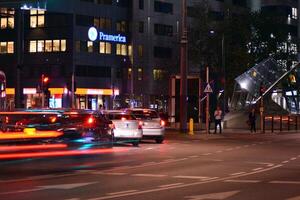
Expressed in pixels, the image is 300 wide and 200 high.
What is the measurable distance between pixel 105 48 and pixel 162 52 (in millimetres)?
8706

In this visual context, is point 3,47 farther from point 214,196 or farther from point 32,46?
point 214,196

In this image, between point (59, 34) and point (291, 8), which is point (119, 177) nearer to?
point (59, 34)

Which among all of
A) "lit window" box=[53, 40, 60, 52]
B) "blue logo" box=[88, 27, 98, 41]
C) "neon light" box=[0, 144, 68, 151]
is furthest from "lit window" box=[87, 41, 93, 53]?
"neon light" box=[0, 144, 68, 151]

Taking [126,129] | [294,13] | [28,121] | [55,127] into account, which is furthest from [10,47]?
[55,127]

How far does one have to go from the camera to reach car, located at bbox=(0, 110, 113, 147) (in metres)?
17.8

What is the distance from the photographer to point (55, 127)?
19.4m

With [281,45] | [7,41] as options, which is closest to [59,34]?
[7,41]

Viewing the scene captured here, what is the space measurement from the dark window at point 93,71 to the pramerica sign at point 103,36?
11.4ft

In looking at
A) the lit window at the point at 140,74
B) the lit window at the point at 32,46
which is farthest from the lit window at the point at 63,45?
the lit window at the point at 140,74

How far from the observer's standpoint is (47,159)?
727 inches

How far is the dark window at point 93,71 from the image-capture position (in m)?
79.6

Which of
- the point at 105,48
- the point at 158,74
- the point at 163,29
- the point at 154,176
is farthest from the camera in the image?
the point at 163,29

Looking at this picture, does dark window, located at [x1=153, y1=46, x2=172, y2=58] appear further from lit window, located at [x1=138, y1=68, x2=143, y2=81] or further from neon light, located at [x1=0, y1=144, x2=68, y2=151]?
neon light, located at [x1=0, y1=144, x2=68, y2=151]

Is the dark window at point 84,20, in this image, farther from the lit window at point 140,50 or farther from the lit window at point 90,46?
the lit window at point 140,50
